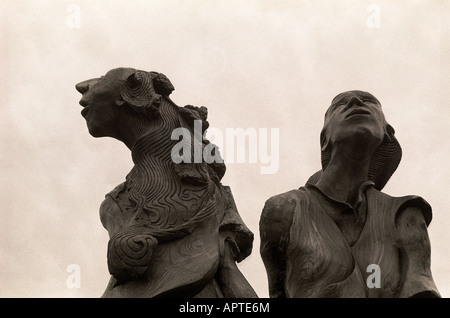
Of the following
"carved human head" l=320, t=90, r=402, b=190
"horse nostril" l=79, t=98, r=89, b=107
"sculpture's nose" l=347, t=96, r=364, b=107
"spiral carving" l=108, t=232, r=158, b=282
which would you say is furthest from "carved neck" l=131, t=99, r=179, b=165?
"sculpture's nose" l=347, t=96, r=364, b=107

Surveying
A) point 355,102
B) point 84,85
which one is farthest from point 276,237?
point 84,85

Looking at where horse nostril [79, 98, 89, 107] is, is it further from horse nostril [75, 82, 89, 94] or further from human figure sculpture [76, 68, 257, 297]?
horse nostril [75, 82, 89, 94]

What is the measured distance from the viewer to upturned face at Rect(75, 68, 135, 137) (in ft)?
46.0

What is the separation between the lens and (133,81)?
14.1m

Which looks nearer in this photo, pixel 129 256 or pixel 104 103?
pixel 129 256

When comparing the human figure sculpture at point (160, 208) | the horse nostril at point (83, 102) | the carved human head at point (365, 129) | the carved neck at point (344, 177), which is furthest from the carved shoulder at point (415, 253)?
the horse nostril at point (83, 102)

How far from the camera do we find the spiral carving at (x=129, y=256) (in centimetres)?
1280

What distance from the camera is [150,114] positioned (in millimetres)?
13914

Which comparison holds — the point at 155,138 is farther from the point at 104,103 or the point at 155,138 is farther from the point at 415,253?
the point at 415,253

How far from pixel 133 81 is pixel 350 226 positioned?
2589mm
